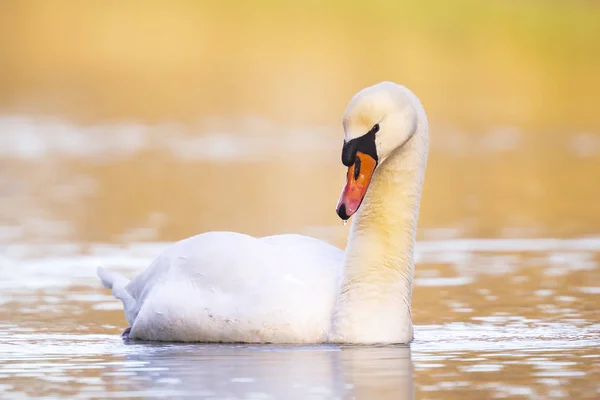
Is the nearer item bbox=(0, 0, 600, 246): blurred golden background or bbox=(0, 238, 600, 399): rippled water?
bbox=(0, 238, 600, 399): rippled water

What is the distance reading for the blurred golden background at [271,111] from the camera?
21.0 metres

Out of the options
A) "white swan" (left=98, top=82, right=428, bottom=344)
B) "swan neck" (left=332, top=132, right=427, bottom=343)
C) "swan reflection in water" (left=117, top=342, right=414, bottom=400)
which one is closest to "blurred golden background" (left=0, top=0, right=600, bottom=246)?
"white swan" (left=98, top=82, right=428, bottom=344)

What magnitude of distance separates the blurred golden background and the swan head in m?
6.96

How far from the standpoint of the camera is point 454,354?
10.6m

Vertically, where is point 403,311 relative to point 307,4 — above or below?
below

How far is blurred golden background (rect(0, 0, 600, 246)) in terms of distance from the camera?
21.0 m

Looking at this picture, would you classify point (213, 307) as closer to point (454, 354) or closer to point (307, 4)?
point (454, 354)

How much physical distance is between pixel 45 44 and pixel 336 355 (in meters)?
53.2

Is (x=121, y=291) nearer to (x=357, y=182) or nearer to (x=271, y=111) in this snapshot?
(x=357, y=182)

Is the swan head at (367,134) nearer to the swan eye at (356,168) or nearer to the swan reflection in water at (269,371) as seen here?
the swan eye at (356,168)

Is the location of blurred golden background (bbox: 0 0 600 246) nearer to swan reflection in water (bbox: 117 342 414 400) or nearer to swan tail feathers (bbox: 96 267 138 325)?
swan tail feathers (bbox: 96 267 138 325)

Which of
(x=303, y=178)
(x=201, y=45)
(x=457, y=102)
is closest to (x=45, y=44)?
(x=201, y=45)

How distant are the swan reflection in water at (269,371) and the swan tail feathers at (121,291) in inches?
40.8

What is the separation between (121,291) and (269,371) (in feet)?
10.2
